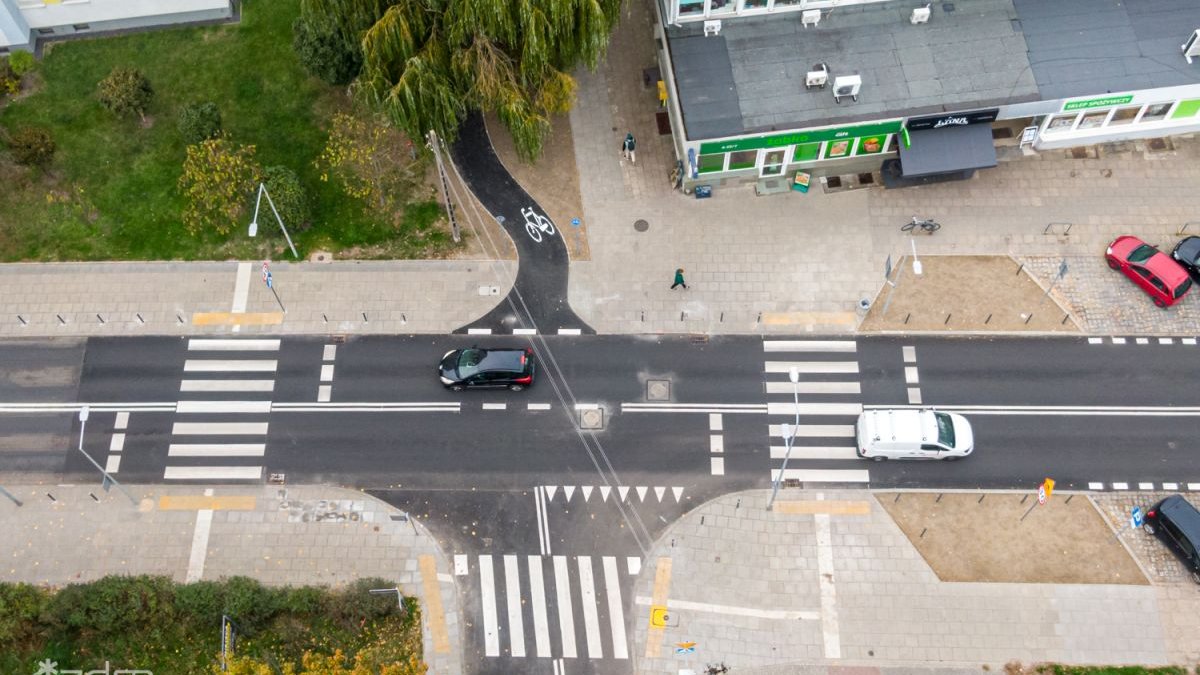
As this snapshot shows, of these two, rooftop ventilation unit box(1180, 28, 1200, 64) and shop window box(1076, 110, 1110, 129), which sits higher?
rooftop ventilation unit box(1180, 28, 1200, 64)

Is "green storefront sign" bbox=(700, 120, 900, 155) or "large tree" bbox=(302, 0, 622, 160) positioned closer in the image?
"large tree" bbox=(302, 0, 622, 160)

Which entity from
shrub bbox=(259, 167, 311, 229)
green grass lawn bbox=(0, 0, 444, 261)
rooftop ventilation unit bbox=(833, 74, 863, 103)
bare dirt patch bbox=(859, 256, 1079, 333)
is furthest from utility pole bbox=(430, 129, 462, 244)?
bare dirt patch bbox=(859, 256, 1079, 333)

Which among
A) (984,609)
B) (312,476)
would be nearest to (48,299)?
(312,476)

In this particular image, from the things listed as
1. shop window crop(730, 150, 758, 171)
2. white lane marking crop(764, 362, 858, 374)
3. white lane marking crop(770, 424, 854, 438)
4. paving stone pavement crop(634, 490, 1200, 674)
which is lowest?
paving stone pavement crop(634, 490, 1200, 674)

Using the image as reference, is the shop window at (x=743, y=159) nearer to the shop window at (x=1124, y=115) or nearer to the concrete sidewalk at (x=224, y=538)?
the shop window at (x=1124, y=115)

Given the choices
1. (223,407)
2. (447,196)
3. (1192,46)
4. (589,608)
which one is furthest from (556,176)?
(1192,46)

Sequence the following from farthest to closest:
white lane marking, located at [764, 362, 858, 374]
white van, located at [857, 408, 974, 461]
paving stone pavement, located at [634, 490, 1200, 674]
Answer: white lane marking, located at [764, 362, 858, 374] → white van, located at [857, 408, 974, 461] → paving stone pavement, located at [634, 490, 1200, 674]

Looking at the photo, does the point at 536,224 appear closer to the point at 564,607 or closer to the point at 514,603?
the point at 514,603

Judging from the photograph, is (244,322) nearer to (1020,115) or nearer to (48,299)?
(48,299)

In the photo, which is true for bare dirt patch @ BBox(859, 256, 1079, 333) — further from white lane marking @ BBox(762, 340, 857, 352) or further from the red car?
the red car
